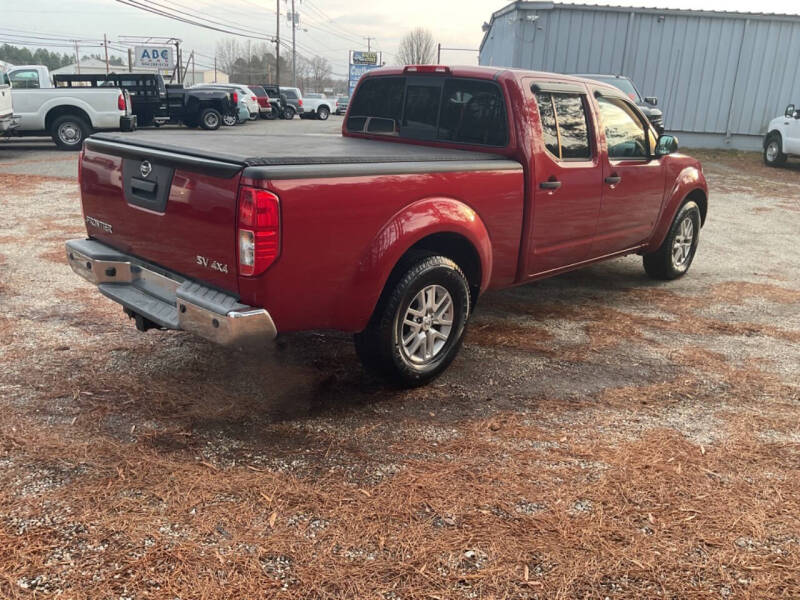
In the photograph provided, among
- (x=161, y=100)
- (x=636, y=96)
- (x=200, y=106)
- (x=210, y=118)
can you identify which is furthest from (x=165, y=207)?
(x=210, y=118)

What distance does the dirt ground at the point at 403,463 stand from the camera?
246 cm

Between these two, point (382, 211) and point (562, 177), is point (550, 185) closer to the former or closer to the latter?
point (562, 177)

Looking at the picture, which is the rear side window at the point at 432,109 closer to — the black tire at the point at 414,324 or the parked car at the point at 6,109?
the black tire at the point at 414,324

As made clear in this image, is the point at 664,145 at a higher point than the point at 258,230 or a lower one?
higher

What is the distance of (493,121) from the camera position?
4.52m

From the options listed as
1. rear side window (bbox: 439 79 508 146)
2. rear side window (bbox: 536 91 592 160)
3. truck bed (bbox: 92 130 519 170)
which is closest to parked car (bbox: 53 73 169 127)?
rear side window (bbox: 439 79 508 146)

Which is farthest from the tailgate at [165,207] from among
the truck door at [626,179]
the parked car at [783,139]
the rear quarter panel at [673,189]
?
the parked car at [783,139]

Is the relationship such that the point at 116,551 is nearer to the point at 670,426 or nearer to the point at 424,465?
the point at 424,465

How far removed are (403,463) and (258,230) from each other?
49.7 inches

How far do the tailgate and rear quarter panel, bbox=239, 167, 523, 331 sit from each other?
224 millimetres

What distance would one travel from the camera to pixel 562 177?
182 inches

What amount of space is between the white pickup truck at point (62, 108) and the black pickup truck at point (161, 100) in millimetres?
922

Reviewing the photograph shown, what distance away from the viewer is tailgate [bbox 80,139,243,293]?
3.09 meters

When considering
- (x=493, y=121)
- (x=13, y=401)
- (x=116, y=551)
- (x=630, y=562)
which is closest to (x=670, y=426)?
(x=630, y=562)
